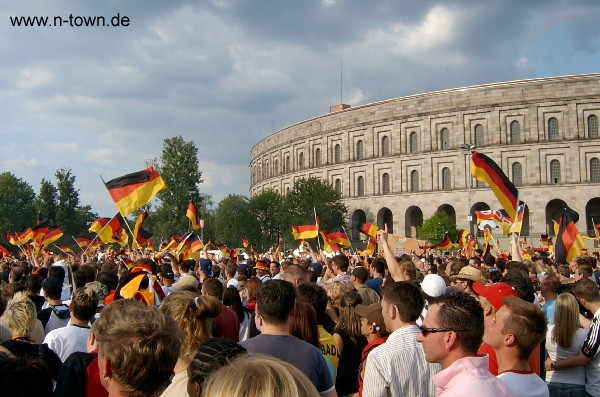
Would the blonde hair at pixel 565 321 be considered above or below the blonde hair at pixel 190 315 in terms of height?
below

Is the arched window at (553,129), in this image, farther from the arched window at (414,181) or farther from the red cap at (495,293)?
the red cap at (495,293)

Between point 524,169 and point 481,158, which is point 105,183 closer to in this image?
point 481,158

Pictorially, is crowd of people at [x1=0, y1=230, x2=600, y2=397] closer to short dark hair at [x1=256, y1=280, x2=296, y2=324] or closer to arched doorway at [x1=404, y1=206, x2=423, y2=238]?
short dark hair at [x1=256, y1=280, x2=296, y2=324]

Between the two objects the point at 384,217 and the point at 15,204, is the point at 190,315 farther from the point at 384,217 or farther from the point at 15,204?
the point at 15,204

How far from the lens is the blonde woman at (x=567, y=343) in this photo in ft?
18.6

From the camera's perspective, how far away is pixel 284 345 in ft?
13.6

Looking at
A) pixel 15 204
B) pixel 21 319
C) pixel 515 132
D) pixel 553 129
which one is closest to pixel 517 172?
pixel 515 132

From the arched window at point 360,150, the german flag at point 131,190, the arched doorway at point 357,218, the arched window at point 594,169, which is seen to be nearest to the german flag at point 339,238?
the german flag at point 131,190

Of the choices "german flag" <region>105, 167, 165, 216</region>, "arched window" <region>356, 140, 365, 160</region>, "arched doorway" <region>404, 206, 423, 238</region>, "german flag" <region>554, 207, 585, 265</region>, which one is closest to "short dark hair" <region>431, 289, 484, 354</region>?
"german flag" <region>105, 167, 165, 216</region>

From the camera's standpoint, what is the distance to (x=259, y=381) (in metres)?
1.68

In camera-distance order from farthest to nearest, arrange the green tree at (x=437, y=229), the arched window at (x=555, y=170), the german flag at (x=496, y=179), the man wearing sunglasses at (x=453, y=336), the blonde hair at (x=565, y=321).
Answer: the arched window at (x=555, y=170), the green tree at (x=437, y=229), the german flag at (x=496, y=179), the blonde hair at (x=565, y=321), the man wearing sunglasses at (x=453, y=336)

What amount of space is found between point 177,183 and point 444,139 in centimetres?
3452

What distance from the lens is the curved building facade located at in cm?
6312

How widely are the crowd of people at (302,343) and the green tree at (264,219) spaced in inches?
2707
